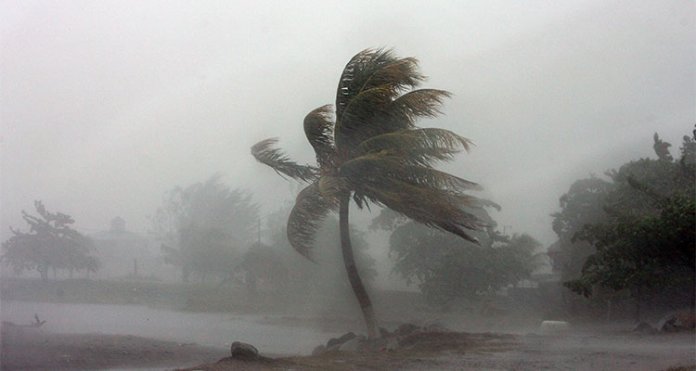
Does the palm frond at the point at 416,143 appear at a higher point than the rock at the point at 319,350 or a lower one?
higher

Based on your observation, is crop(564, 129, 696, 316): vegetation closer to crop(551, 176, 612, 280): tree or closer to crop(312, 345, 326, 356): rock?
crop(551, 176, 612, 280): tree

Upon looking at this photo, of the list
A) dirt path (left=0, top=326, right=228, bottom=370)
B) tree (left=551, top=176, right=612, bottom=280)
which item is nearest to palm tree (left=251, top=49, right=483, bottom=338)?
dirt path (left=0, top=326, right=228, bottom=370)

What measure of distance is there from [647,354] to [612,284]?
4.31 meters

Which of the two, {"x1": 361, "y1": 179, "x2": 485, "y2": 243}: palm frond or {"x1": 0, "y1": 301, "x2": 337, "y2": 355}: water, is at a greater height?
{"x1": 361, "y1": 179, "x2": 485, "y2": 243}: palm frond

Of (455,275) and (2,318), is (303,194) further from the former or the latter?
(455,275)

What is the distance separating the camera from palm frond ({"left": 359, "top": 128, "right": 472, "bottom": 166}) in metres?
13.8

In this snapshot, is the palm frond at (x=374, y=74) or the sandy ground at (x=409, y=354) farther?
the palm frond at (x=374, y=74)

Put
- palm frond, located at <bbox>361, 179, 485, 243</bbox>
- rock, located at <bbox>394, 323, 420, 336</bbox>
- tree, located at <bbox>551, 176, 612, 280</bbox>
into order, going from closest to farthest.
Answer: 1. palm frond, located at <bbox>361, 179, 485, 243</bbox>
2. rock, located at <bbox>394, 323, 420, 336</bbox>
3. tree, located at <bbox>551, 176, 612, 280</bbox>

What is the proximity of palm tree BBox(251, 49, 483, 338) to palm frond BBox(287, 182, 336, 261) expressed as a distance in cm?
2

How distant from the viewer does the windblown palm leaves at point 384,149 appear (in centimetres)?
1384

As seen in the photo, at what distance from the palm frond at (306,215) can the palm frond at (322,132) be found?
0.72 meters

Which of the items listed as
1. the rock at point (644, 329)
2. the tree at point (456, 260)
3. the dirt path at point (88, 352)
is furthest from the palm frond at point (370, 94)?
the tree at point (456, 260)

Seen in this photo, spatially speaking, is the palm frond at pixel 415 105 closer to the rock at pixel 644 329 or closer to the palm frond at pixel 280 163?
the palm frond at pixel 280 163

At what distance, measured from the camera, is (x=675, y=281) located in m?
15.7
